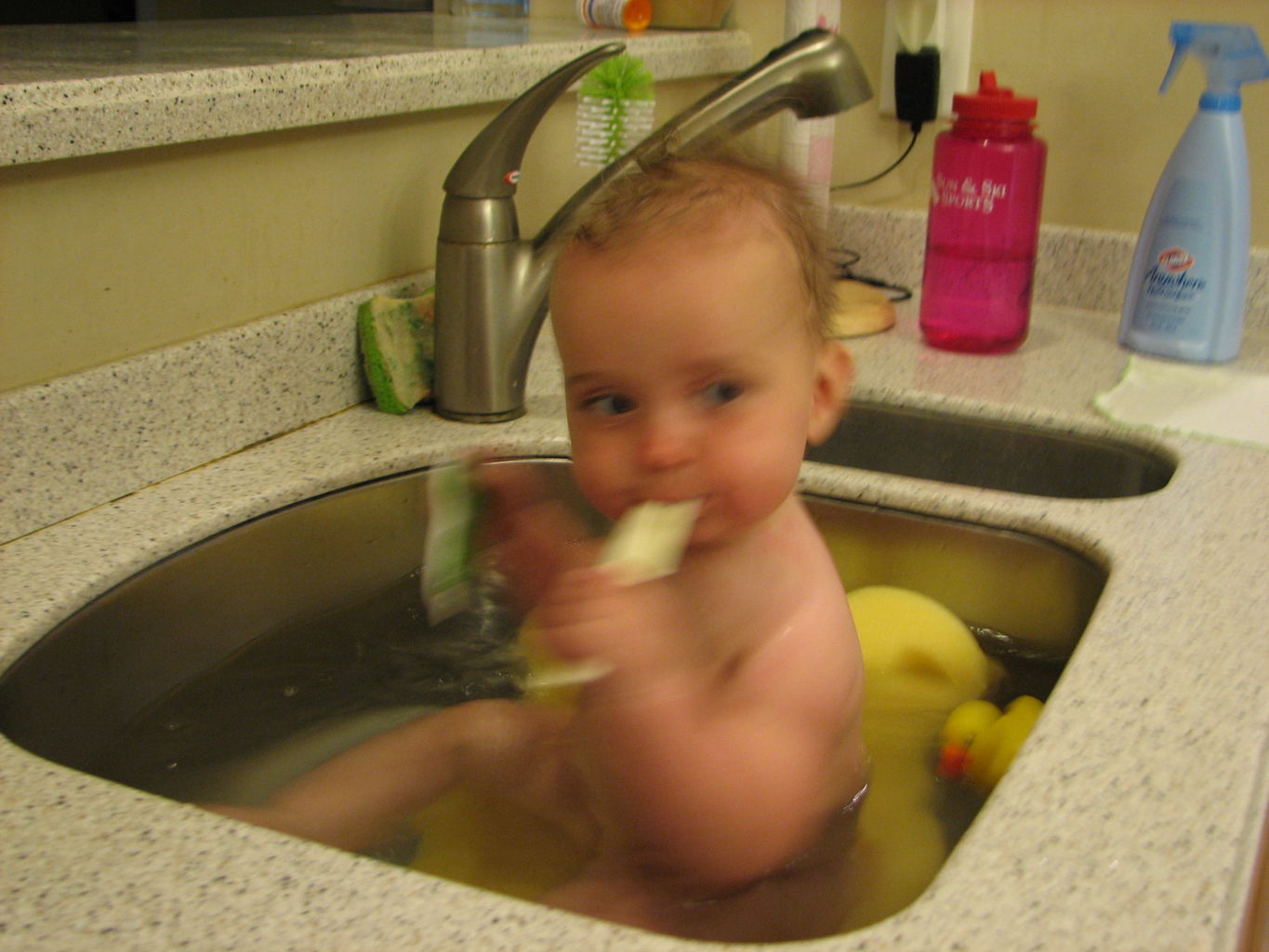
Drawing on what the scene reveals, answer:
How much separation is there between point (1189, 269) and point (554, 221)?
0.62 m

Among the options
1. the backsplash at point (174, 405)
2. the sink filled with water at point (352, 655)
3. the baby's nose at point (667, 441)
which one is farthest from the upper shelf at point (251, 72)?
the baby's nose at point (667, 441)

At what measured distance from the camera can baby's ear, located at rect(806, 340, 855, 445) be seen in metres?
0.81

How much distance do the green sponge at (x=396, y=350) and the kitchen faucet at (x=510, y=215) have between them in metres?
0.02

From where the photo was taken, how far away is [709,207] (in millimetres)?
716

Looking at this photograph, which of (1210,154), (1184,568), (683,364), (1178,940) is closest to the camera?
(1178,940)

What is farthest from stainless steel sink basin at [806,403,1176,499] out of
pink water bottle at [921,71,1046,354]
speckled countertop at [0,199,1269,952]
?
pink water bottle at [921,71,1046,354]

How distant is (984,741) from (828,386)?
257 mm

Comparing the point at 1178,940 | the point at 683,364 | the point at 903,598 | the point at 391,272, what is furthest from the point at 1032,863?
the point at 391,272

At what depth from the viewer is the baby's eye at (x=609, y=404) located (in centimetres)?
71

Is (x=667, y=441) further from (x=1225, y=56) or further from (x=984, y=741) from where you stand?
(x=1225, y=56)

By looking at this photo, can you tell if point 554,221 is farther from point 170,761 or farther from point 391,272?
point 170,761

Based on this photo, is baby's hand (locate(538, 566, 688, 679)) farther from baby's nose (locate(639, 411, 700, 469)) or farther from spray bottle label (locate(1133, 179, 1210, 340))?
spray bottle label (locate(1133, 179, 1210, 340))

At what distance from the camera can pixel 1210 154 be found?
3.88ft

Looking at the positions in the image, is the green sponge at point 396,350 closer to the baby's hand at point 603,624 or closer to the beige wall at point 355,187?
the beige wall at point 355,187
